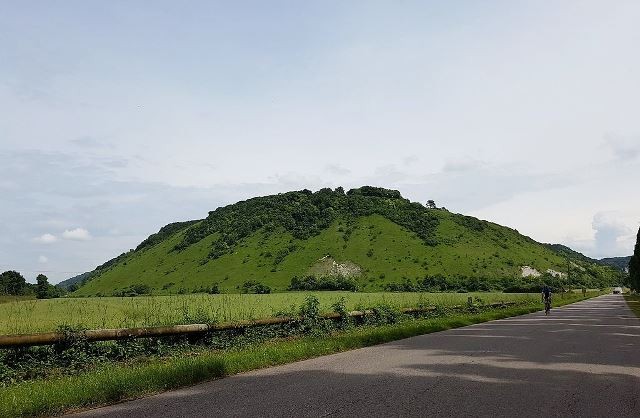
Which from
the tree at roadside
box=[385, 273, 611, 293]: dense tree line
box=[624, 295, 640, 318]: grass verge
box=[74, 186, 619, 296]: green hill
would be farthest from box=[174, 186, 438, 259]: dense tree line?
box=[624, 295, 640, 318]: grass verge

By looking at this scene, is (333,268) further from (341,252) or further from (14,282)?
(14,282)

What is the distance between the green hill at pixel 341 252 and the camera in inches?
4990

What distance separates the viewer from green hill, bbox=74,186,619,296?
416 ft

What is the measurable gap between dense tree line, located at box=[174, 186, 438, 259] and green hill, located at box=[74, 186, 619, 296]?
0.35 meters

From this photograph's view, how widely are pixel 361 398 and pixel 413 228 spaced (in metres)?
150

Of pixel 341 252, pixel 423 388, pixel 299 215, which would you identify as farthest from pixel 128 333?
pixel 299 215

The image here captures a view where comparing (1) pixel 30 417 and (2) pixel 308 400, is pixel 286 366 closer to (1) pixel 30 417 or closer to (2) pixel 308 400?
(2) pixel 308 400

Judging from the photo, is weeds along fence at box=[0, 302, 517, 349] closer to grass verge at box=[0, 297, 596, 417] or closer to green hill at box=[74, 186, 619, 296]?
grass verge at box=[0, 297, 596, 417]

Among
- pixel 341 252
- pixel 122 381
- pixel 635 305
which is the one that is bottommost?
pixel 635 305

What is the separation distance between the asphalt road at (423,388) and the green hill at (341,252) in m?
104

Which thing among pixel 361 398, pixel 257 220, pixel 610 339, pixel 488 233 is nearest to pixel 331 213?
pixel 257 220

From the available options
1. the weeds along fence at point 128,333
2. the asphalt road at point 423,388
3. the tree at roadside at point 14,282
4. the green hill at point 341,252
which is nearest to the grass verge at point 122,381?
the asphalt road at point 423,388

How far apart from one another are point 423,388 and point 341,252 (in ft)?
435

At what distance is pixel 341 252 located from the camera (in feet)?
463
